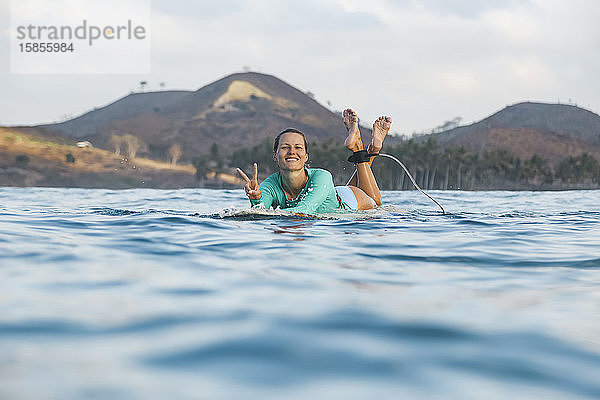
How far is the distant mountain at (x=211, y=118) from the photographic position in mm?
106250

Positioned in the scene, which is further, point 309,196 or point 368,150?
point 368,150

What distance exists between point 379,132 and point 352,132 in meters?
0.50

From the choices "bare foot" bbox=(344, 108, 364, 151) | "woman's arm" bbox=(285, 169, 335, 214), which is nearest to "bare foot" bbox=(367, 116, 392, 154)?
"bare foot" bbox=(344, 108, 364, 151)

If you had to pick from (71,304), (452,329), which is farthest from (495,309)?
(71,304)

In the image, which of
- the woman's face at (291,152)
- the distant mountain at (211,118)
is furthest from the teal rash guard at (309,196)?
the distant mountain at (211,118)

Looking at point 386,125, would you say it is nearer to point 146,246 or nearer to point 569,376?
point 146,246

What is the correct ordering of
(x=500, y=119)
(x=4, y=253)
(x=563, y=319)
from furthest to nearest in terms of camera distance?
(x=500, y=119)
(x=4, y=253)
(x=563, y=319)

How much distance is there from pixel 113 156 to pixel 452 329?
70.6 m

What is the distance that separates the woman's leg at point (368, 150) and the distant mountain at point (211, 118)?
8678 cm

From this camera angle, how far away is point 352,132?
27.3 ft

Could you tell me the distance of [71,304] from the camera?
8.21ft

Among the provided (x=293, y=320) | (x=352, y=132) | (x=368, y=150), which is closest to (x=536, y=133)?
(x=368, y=150)

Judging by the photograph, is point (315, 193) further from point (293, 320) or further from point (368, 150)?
point (293, 320)

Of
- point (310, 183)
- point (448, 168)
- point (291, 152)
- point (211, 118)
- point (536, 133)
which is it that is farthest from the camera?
point (211, 118)
